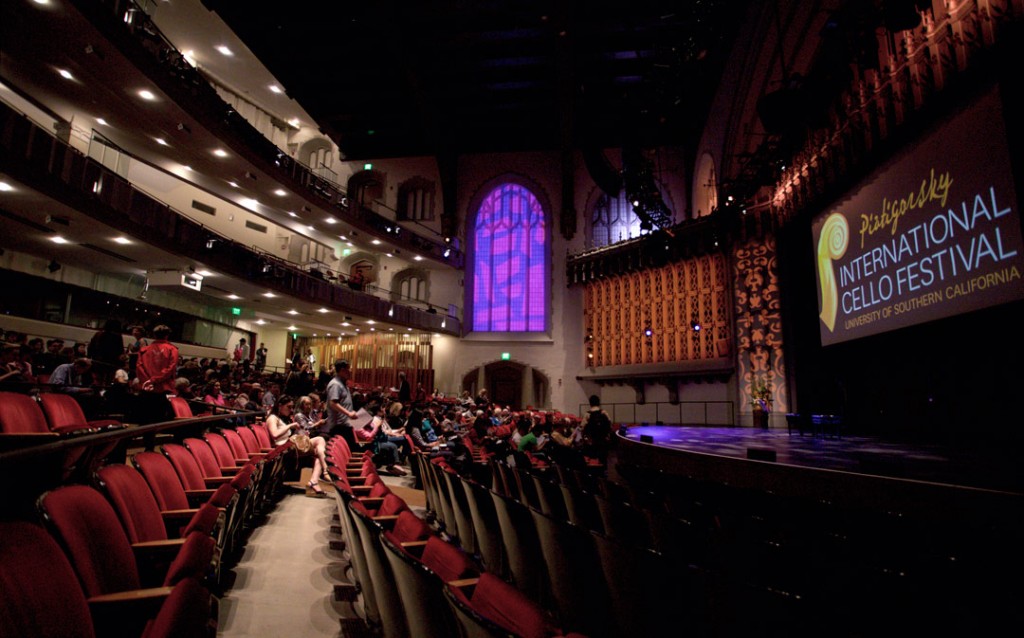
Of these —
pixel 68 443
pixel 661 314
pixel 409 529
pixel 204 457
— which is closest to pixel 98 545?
pixel 68 443

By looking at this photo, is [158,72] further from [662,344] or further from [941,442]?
[941,442]

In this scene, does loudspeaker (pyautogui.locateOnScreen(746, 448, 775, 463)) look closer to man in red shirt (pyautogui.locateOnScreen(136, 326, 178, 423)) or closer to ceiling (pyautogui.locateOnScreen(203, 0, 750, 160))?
man in red shirt (pyautogui.locateOnScreen(136, 326, 178, 423))

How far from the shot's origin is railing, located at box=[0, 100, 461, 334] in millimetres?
7449

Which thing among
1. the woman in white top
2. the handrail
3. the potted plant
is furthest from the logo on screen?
the handrail

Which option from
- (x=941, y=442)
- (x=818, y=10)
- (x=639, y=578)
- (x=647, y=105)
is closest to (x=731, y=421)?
(x=941, y=442)

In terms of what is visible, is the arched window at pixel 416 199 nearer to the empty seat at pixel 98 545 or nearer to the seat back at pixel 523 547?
the seat back at pixel 523 547

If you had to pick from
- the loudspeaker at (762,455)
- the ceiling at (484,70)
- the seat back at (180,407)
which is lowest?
the loudspeaker at (762,455)

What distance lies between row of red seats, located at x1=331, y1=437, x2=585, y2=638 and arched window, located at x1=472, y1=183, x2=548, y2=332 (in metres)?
17.1

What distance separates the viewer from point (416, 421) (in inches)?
288

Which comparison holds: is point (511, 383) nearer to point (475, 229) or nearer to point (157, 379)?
point (475, 229)

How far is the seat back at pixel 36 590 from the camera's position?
104cm

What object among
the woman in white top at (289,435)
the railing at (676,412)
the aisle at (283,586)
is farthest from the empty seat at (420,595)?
the railing at (676,412)

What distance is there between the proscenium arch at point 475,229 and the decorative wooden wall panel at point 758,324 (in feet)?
25.8

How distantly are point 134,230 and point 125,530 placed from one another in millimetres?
10047
